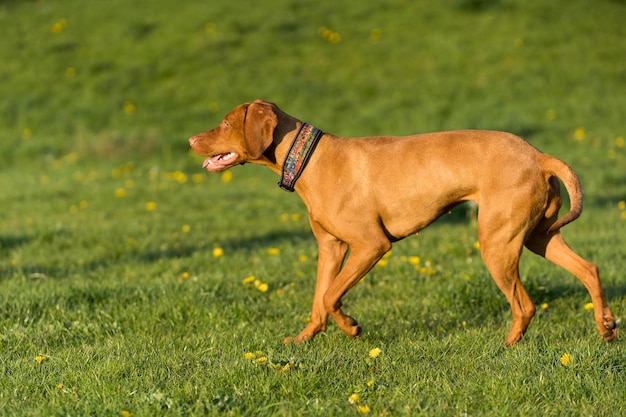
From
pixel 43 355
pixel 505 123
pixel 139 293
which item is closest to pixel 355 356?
pixel 43 355

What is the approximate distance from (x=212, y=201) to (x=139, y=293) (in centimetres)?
493

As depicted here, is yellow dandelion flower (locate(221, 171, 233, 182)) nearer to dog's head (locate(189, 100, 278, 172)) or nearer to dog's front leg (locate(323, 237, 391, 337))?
dog's head (locate(189, 100, 278, 172))

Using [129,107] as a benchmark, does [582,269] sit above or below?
above

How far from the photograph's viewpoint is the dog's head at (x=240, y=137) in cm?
548

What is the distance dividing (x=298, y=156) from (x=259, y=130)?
0.31m

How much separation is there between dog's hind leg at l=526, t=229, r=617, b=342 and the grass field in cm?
12

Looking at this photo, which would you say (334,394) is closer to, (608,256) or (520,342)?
(520,342)

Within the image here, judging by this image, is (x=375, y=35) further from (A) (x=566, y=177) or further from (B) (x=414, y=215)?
(A) (x=566, y=177)

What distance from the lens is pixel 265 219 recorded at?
10.5m

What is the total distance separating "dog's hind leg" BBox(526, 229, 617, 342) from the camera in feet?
17.6

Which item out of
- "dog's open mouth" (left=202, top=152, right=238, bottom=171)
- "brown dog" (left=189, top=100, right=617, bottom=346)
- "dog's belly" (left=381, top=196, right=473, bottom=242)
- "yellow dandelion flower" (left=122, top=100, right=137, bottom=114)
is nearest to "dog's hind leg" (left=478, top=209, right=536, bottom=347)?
"brown dog" (left=189, top=100, right=617, bottom=346)

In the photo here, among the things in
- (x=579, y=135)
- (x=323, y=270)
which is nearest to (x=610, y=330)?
(x=323, y=270)

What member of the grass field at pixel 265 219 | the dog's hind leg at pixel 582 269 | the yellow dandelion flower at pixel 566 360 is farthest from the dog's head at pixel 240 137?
the yellow dandelion flower at pixel 566 360

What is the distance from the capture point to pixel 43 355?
4988 millimetres
